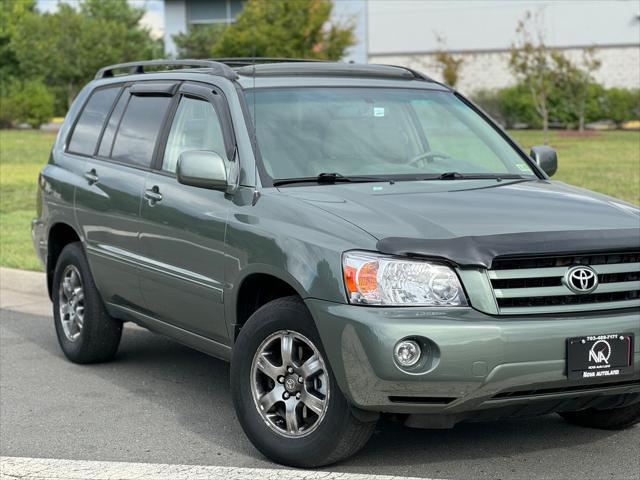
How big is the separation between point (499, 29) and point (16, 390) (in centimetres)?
5284

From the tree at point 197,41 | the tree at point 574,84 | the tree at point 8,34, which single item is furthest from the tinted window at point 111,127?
the tree at point 8,34

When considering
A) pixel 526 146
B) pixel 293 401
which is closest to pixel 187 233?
pixel 293 401

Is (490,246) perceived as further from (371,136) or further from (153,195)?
(153,195)

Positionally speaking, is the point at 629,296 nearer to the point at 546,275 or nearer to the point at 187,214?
the point at 546,275

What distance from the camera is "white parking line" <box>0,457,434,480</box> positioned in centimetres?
493

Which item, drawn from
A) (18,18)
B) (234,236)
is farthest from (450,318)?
(18,18)

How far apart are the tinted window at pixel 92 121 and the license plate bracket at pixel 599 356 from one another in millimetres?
3801

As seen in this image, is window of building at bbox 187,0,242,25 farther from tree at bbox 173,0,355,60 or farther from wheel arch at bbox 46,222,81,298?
wheel arch at bbox 46,222,81,298

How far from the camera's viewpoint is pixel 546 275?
4.66m

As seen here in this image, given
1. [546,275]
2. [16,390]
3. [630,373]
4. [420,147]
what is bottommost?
[16,390]

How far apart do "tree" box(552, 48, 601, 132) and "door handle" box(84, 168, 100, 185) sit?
3566 centimetres

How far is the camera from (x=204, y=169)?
555 cm

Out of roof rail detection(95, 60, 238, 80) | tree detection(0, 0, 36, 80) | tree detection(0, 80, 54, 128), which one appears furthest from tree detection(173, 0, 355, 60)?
roof rail detection(95, 60, 238, 80)

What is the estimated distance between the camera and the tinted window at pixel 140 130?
259 inches
